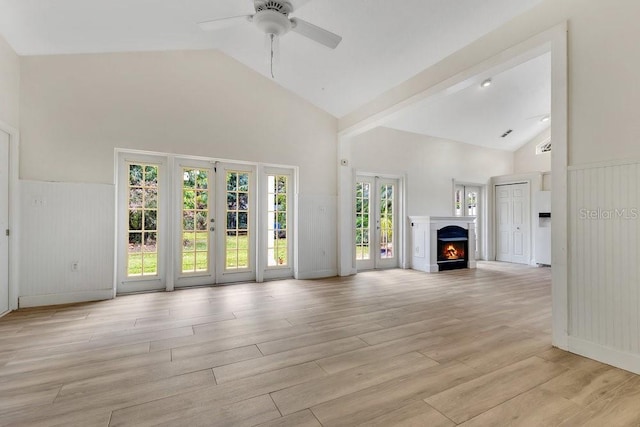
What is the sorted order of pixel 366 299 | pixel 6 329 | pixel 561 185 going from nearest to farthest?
pixel 561 185 < pixel 6 329 < pixel 366 299

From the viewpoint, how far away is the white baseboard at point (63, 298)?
3.65 m

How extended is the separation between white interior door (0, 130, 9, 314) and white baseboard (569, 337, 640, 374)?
587 centimetres

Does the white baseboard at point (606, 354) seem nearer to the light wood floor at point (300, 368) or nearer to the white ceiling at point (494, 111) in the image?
the light wood floor at point (300, 368)

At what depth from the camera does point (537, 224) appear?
23.8 feet

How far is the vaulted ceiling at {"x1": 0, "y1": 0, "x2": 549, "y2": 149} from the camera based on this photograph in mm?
3053

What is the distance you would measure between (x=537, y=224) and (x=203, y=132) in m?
7.84

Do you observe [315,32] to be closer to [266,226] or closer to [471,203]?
[266,226]

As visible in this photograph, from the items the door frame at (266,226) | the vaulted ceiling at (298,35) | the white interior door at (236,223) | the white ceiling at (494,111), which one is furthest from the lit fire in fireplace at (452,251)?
the white interior door at (236,223)

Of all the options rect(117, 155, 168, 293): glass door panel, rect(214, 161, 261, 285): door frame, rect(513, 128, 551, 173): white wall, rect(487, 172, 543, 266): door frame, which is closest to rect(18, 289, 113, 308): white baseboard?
rect(117, 155, 168, 293): glass door panel

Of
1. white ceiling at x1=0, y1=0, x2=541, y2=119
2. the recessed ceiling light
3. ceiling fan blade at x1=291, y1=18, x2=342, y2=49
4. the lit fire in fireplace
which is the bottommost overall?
the lit fire in fireplace

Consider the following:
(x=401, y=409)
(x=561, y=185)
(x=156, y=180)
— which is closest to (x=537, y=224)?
(x=561, y=185)

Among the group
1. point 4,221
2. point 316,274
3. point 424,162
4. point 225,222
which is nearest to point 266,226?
point 225,222

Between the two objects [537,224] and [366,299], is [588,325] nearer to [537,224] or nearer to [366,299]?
[366,299]

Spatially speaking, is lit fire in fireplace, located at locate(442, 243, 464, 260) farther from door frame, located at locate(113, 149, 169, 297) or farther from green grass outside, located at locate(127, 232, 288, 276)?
door frame, located at locate(113, 149, 169, 297)
